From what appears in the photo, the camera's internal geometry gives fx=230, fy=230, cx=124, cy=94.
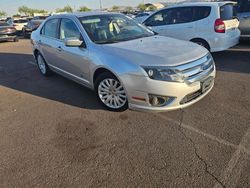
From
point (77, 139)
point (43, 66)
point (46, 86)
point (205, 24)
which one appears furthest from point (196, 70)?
point (43, 66)

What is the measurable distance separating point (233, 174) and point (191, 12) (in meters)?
5.28

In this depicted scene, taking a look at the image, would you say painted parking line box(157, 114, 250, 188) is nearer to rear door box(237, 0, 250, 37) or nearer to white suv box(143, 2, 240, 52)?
white suv box(143, 2, 240, 52)

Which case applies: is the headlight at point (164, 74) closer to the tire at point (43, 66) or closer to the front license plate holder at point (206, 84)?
the front license plate holder at point (206, 84)

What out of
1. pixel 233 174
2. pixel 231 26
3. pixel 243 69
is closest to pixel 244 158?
pixel 233 174

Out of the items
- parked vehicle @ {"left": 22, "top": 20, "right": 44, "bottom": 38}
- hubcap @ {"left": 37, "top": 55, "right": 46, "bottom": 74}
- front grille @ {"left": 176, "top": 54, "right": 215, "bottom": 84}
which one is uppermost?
front grille @ {"left": 176, "top": 54, "right": 215, "bottom": 84}

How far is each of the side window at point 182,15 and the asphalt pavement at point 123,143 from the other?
270 cm

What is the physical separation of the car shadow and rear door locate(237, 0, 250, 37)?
5.82m

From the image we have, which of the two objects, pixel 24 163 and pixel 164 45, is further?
pixel 164 45

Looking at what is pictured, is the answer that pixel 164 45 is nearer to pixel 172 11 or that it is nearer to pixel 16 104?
pixel 16 104

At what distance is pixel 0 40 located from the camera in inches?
600

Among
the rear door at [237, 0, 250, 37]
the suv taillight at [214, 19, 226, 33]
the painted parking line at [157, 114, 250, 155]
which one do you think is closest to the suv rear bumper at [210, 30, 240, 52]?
the suv taillight at [214, 19, 226, 33]

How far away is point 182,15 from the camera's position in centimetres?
674

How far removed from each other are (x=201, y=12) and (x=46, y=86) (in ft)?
15.1

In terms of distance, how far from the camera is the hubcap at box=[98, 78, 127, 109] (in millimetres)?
3684
